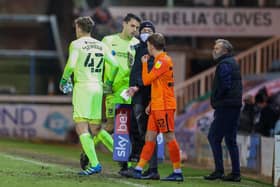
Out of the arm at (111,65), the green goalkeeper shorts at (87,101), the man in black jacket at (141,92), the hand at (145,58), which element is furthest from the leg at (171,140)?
the arm at (111,65)

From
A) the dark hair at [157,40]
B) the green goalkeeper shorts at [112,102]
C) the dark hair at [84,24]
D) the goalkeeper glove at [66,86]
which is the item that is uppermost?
the dark hair at [84,24]

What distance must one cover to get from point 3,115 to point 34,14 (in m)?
5.78

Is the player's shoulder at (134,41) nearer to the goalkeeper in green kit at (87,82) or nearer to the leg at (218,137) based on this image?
the goalkeeper in green kit at (87,82)

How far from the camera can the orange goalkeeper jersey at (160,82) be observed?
12.4m

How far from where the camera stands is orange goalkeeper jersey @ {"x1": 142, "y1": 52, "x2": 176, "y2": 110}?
12.4 m

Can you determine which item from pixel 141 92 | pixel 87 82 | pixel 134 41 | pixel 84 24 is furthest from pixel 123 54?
pixel 87 82

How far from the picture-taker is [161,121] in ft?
40.5

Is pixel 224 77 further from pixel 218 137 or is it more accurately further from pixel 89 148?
pixel 89 148

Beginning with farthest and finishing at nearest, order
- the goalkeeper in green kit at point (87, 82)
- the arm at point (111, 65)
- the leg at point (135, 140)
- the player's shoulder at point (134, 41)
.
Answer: the player's shoulder at point (134, 41) < the leg at point (135, 140) < the arm at point (111, 65) < the goalkeeper in green kit at point (87, 82)

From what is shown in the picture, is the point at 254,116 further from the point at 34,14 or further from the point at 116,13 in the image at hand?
the point at 34,14

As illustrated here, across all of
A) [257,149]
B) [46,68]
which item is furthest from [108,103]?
[46,68]

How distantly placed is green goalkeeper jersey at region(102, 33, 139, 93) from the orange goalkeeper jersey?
1.03 meters

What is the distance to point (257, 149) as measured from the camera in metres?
17.6

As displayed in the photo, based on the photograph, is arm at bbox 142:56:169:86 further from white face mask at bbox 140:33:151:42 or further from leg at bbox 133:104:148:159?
white face mask at bbox 140:33:151:42
